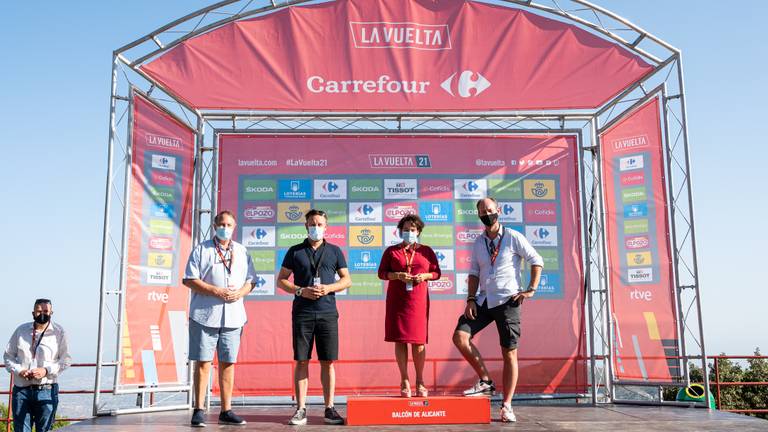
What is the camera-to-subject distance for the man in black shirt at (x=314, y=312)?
4.82 m

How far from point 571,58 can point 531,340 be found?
307 centimetres

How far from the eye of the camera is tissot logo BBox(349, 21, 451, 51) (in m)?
6.89

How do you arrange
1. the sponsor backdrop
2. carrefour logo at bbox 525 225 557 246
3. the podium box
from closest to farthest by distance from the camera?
1. the podium box
2. the sponsor backdrop
3. carrefour logo at bbox 525 225 557 246

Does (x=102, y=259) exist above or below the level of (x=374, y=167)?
below

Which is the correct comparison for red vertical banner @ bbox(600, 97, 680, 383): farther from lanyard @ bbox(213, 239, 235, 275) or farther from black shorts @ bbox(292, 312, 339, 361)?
lanyard @ bbox(213, 239, 235, 275)

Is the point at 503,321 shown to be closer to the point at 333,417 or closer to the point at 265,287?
the point at 333,417

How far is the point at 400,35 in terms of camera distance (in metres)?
6.91

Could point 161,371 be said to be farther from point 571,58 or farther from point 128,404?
point 571,58

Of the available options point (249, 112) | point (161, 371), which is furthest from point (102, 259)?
point (249, 112)

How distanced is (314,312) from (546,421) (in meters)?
1.98

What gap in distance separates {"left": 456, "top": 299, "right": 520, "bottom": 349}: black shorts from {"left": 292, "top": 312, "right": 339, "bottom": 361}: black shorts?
106 cm

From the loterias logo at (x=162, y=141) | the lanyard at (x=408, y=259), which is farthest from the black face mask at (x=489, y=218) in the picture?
the loterias logo at (x=162, y=141)

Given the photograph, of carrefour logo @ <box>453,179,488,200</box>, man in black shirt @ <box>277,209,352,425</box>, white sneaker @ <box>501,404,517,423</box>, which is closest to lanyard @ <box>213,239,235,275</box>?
man in black shirt @ <box>277,209,352,425</box>

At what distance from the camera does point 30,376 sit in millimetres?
6020
